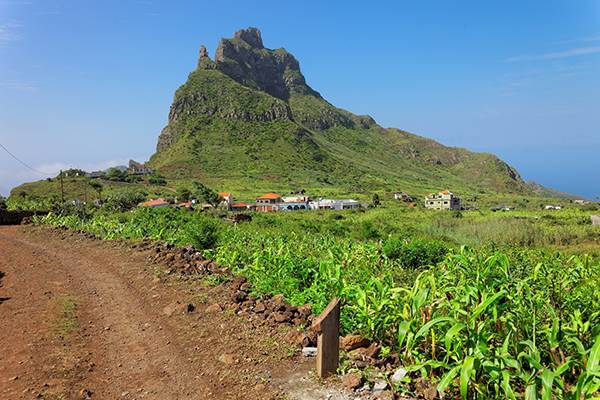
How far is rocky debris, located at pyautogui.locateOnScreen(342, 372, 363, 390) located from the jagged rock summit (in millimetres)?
95626

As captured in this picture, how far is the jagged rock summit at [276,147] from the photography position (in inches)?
4368

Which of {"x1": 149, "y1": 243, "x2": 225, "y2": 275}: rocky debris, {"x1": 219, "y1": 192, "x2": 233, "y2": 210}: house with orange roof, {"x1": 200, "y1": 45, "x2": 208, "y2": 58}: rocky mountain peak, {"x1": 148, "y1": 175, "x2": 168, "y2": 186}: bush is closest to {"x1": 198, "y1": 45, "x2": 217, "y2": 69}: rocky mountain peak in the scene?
{"x1": 200, "y1": 45, "x2": 208, "y2": 58}: rocky mountain peak

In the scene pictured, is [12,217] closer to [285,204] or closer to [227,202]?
[227,202]

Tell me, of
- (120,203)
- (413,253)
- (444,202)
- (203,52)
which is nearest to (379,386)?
(413,253)

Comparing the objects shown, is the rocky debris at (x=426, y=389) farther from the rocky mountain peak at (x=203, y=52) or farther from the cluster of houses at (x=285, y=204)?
the rocky mountain peak at (x=203, y=52)

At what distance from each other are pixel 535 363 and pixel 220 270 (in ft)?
18.7

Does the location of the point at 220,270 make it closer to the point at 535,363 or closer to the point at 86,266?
the point at 86,266

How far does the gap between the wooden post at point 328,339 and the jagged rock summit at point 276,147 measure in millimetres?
95464

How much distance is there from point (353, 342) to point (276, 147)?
12064 cm

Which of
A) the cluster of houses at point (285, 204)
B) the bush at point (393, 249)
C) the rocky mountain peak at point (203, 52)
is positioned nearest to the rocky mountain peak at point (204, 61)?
the rocky mountain peak at point (203, 52)

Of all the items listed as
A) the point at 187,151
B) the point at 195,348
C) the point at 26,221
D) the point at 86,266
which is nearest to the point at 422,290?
the point at 195,348

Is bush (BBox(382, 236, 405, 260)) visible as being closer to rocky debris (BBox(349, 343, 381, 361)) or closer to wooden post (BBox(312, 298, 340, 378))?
rocky debris (BBox(349, 343, 381, 361))

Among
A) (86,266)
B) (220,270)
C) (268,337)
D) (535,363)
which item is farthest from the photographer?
(86,266)

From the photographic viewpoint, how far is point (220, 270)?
7.79 m
